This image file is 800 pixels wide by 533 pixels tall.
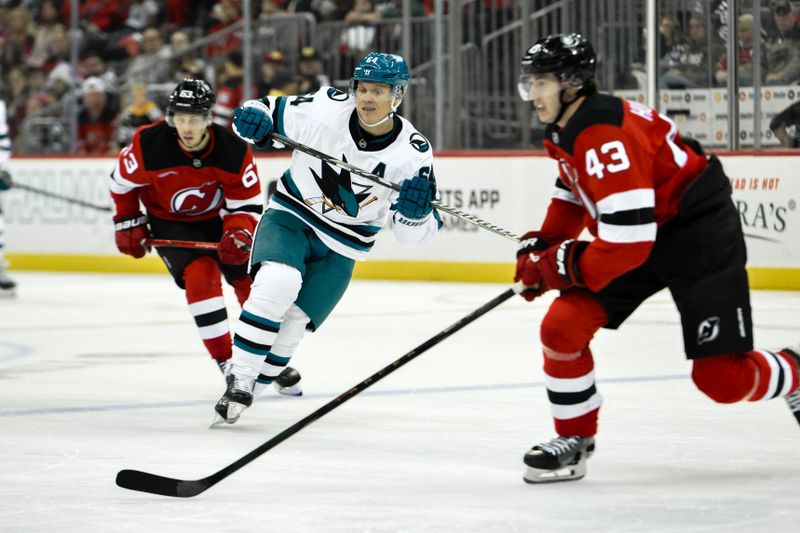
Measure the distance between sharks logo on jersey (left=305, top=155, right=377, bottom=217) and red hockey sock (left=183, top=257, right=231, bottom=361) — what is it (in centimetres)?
62

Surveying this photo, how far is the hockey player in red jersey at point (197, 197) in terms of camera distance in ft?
15.9

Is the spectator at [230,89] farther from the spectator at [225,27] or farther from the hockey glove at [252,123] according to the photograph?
the hockey glove at [252,123]

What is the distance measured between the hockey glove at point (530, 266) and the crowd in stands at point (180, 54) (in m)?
5.27

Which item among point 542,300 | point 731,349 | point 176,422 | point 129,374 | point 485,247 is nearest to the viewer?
point 731,349

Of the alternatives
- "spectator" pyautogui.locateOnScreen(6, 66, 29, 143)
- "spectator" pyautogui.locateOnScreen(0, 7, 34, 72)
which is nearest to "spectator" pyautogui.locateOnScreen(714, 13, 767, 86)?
"spectator" pyautogui.locateOnScreen(6, 66, 29, 143)

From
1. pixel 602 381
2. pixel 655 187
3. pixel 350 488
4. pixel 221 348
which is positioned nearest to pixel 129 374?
pixel 221 348

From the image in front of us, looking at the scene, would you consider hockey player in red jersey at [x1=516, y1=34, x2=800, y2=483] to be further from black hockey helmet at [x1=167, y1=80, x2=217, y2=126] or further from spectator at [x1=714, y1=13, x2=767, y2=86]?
spectator at [x1=714, y1=13, x2=767, y2=86]

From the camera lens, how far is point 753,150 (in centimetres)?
845

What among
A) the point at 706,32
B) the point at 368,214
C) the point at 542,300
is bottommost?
the point at 542,300

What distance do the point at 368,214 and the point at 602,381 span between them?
3.85 ft

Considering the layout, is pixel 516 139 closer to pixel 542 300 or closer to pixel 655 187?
pixel 542 300

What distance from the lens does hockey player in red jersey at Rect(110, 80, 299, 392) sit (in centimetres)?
483

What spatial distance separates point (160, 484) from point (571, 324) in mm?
997

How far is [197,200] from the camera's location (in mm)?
5070
